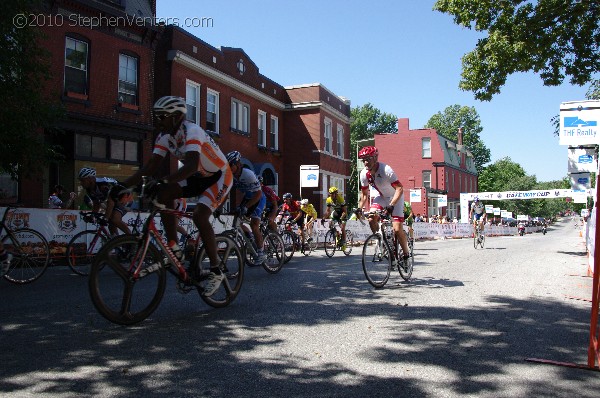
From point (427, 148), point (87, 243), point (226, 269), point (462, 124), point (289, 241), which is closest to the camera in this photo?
point (226, 269)

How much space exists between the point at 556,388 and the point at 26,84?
33.7ft

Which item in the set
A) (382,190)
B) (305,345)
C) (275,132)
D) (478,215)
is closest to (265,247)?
(382,190)

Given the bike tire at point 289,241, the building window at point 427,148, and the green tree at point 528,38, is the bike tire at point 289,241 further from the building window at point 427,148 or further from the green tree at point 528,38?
the building window at point 427,148

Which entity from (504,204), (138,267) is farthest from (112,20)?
(504,204)

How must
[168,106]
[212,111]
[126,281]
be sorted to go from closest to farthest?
[126,281], [168,106], [212,111]

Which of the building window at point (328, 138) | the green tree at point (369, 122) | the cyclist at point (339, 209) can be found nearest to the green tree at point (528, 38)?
the cyclist at point (339, 209)

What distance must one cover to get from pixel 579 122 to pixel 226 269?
13.8 m

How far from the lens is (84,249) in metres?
8.84

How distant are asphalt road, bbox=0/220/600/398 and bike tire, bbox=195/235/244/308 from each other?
0.15m

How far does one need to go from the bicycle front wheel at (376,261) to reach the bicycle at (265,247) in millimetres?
1890

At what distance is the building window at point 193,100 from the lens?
22161 millimetres

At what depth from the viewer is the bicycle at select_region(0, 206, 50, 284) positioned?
7691 millimetres

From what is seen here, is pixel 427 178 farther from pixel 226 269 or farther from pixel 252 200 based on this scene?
pixel 226 269

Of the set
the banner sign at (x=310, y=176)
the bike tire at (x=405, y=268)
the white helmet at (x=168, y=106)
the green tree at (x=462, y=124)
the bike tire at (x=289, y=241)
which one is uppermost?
the green tree at (x=462, y=124)
